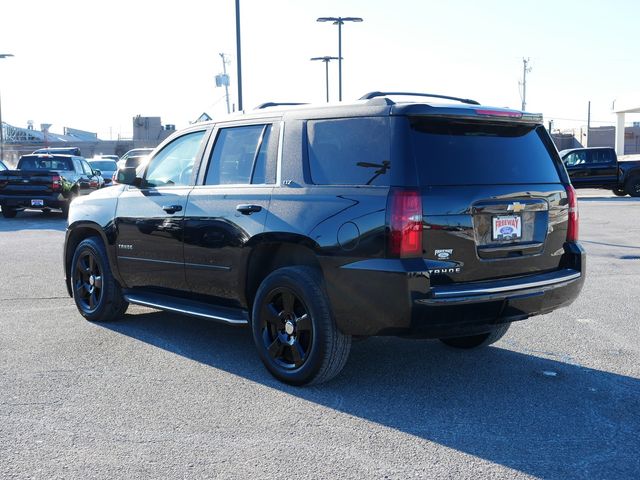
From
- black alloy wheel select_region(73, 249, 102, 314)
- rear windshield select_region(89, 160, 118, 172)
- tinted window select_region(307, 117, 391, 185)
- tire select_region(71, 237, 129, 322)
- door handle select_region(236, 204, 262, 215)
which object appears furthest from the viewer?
rear windshield select_region(89, 160, 118, 172)

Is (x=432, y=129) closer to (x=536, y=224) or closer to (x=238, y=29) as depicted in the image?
(x=536, y=224)

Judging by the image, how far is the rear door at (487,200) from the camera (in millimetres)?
4793

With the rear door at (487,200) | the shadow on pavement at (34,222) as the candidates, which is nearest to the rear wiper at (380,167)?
the rear door at (487,200)

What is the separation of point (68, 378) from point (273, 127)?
227 cm

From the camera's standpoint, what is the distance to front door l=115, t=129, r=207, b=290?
6.31 meters

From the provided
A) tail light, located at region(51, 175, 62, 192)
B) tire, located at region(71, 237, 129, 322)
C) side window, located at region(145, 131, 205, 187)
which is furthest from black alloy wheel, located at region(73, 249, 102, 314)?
tail light, located at region(51, 175, 62, 192)

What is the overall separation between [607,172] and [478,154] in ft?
78.9

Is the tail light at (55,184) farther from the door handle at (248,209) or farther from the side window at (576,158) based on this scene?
the side window at (576,158)

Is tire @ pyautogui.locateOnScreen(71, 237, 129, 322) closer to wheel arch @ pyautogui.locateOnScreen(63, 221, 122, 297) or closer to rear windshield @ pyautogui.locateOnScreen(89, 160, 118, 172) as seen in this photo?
wheel arch @ pyautogui.locateOnScreen(63, 221, 122, 297)

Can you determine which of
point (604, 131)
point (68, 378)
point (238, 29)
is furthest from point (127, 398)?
point (604, 131)

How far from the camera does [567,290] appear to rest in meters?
5.43

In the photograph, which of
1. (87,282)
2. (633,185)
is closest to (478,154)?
(87,282)

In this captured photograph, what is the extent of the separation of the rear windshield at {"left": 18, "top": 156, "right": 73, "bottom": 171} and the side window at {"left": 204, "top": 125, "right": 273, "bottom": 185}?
16.1 metres

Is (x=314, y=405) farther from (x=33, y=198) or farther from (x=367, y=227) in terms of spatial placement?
(x=33, y=198)
